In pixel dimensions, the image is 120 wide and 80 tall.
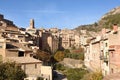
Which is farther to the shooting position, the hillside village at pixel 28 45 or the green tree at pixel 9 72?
the hillside village at pixel 28 45

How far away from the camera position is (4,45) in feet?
172

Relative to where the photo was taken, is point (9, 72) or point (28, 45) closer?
point (9, 72)

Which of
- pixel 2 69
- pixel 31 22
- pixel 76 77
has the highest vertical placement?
pixel 31 22

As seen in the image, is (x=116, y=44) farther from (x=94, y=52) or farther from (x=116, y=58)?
(x=94, y=52)

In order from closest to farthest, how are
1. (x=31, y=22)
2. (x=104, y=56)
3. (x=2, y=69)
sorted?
(x=2, y=69) < (x=104, y=56) < (x=31, y=22)

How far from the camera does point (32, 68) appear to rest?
4750 cm

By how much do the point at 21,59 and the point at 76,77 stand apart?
32.9ft

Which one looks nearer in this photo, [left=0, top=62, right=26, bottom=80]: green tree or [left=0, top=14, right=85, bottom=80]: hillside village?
[left=0, top=62, right=26, bottom=80]: green tree

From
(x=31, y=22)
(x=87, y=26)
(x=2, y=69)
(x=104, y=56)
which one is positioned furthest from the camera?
(x=87, y=26)

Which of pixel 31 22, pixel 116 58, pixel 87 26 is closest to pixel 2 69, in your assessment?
pixel 116 58

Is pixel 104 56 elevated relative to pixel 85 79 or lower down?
elevated

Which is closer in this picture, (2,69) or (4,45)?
(2,69)

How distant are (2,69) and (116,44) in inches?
627

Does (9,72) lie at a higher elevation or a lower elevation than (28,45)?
lower
